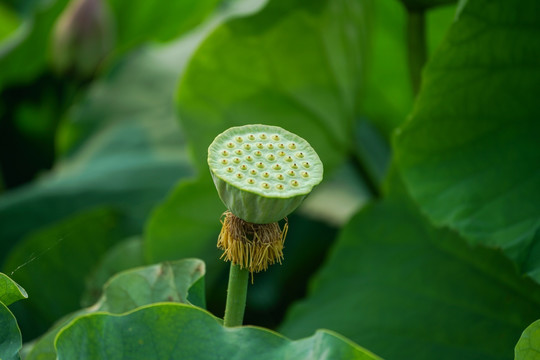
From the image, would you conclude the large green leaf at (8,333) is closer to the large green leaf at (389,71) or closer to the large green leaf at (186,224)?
the large green leaf at (186,224)

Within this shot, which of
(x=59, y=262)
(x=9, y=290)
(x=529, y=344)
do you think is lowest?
(x=59, y=262)

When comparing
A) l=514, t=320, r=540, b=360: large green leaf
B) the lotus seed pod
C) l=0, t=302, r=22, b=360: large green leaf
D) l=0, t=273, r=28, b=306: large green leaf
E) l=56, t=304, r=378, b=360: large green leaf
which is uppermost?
the lotus seed pod

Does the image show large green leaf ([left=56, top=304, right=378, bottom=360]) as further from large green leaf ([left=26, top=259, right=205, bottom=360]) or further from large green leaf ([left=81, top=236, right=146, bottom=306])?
large green leaf ([left=81, top=236, right=146, bottom=306])

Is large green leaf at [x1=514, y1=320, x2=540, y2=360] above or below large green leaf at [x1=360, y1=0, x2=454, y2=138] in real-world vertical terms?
above

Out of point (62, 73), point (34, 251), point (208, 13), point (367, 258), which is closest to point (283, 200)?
point (367, 258)

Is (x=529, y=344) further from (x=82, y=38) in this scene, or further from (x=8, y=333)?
(x=82, y=38)

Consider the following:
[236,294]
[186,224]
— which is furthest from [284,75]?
[236,294]

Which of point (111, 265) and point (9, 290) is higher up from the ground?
point (9, 290)

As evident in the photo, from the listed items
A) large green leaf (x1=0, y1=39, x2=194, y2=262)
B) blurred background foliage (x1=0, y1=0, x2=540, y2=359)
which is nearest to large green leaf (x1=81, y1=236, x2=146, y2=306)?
blurred background foliage (x1=0, y1=0, x2=540, y2=359)

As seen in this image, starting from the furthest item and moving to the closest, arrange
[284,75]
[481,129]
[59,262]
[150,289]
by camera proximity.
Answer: [59,262]
[284,75]
[481,129]
[150,289]
